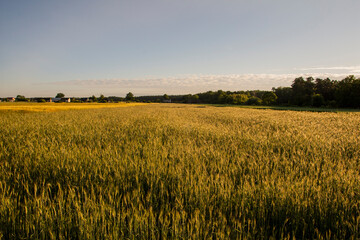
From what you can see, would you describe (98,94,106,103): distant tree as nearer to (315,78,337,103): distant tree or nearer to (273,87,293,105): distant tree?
(273,87,293,105): distant tree

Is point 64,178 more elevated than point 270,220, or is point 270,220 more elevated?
point 64,178

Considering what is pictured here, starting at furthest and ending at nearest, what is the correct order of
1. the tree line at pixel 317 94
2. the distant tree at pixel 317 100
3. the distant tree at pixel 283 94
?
the distant tree at pixel 283 94 → the distant tree at pixel 317 100 → the tree line at pixel 317 94

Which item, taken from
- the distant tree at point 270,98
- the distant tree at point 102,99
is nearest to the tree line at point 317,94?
the distant tree at point 270,98

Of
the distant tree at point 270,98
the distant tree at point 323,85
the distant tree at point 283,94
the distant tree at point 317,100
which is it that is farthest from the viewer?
the distant tree at point 270,98

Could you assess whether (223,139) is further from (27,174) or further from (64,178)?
(27,174)

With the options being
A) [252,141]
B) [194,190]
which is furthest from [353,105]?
[194,190]

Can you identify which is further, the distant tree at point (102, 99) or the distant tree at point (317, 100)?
the distant tree at point (102, 99)

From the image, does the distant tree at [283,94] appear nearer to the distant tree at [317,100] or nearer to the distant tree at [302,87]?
the distant tree at [302,87]

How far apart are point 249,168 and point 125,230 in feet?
6.56

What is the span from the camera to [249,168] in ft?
8.64

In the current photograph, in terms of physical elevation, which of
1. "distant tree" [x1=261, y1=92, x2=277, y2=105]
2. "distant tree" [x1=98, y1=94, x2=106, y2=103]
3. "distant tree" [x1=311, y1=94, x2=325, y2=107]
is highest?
"distant tree" [x1=98, y1=94, x2=106, y2=103]

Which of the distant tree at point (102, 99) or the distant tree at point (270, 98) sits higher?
the distant tree at point (102, 99)

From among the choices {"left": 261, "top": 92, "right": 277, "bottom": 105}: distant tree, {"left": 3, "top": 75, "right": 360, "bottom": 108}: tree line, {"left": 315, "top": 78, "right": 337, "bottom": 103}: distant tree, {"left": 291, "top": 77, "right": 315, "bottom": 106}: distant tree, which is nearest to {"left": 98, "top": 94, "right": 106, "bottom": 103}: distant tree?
{"left": 3, "top": 75, "right": 360, "bottom": 108}: tree line

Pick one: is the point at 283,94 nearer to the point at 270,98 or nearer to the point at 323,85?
the point at 270,98
